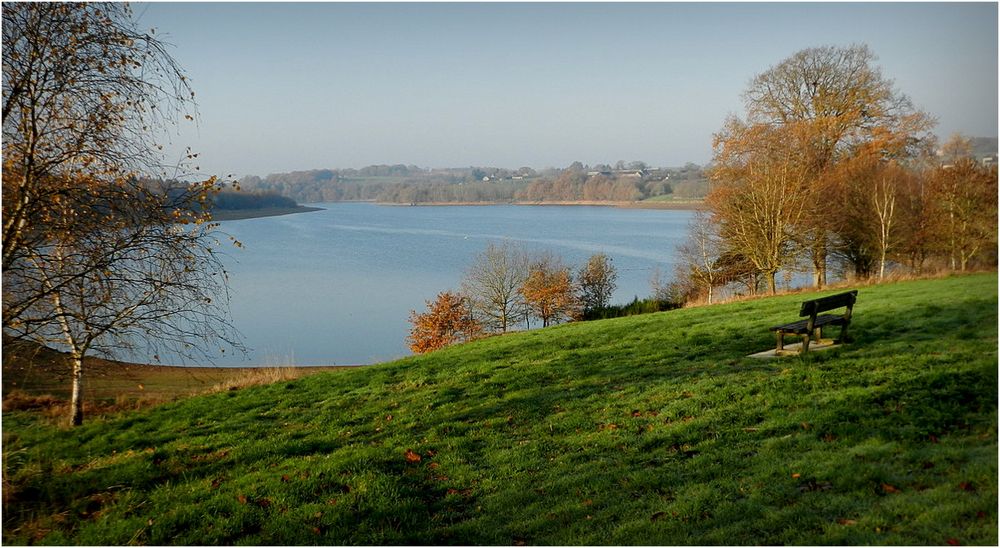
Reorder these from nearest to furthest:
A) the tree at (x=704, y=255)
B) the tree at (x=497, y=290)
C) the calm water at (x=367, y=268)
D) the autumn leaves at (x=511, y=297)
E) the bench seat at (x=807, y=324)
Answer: the bench seat at (x=807, y=324), the tree at (x=704, y=255), the calm water at (x=367, y=268), the autumn leaves at (x=511, y=297), the tree at (x=497, y=290)

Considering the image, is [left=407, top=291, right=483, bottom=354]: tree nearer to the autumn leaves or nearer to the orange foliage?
the autumn leaves

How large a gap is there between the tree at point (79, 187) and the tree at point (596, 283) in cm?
3466

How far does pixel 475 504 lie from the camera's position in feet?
17.9

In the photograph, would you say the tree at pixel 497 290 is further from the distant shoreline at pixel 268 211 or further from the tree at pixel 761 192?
the distant shoreline at pixel 268 211

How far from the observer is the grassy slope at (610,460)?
14.7 ft

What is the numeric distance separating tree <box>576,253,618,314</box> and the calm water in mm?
1363

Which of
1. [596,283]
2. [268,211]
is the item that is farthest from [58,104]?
[268,211]

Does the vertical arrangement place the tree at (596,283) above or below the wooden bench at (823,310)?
below

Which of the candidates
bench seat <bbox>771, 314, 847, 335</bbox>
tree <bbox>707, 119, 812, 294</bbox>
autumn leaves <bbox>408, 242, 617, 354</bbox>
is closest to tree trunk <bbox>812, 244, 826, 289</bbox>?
tree <bbox>707, 119, 812, 294</bbox>

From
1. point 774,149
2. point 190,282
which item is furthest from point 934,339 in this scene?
point 774,149

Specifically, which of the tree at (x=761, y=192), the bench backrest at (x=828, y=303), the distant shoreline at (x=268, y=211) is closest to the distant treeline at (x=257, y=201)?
the distant shoreline at (x=268, y=211)

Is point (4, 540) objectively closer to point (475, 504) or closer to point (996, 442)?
point (475, 504)

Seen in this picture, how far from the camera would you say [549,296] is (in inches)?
1539

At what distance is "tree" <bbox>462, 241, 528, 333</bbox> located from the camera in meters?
39.6
